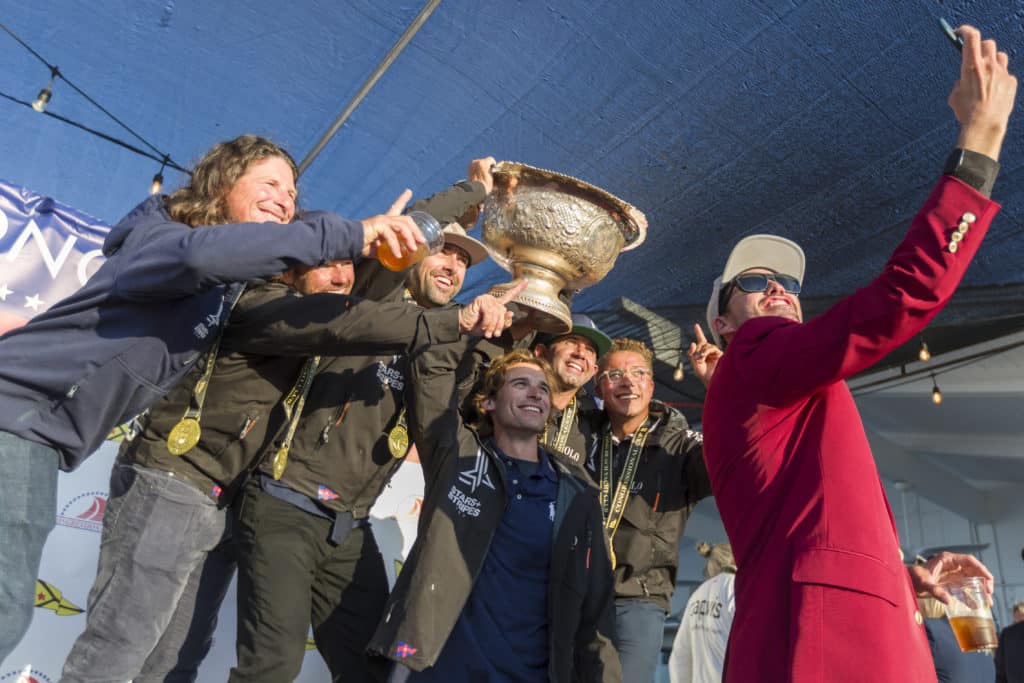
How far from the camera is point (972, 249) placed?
1099 millimetres

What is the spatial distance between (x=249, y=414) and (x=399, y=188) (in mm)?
2473

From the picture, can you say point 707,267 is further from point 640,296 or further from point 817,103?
point 817,103

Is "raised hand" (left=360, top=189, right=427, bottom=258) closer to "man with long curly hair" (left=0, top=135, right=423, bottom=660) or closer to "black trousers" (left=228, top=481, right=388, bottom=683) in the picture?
"man with long curly hair" (left=0, top=135, right=423, bottom=660)

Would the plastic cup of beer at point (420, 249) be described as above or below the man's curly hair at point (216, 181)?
below

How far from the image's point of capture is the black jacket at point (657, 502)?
9.35 ft

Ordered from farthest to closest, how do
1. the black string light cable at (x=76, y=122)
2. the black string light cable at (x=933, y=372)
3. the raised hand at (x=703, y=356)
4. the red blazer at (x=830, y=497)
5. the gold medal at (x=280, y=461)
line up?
the black string light cable at (x=933, y=372) → the black string light cable at (x=76, y=122) → the raised hand at (x=703, y=356) → the gold medal at (x=280, y=461) → the red blazer at (x=830, y=497)

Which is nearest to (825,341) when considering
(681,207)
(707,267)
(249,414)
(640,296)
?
(249,414)

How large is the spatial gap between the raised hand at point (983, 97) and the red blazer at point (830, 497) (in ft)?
0.31

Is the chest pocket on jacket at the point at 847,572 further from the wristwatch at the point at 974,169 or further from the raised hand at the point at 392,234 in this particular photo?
the raised hand at the point at 392,234

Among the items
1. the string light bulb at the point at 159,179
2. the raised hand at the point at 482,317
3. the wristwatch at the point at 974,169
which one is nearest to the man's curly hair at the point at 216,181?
the raised hand at the point at 482,317

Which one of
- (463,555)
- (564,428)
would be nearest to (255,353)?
(463,555)

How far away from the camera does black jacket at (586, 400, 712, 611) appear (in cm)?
285

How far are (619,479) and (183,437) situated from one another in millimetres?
1769

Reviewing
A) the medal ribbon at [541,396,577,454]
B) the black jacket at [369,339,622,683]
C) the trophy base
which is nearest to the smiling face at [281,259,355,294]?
the black jacket at [369,339,622,683]
